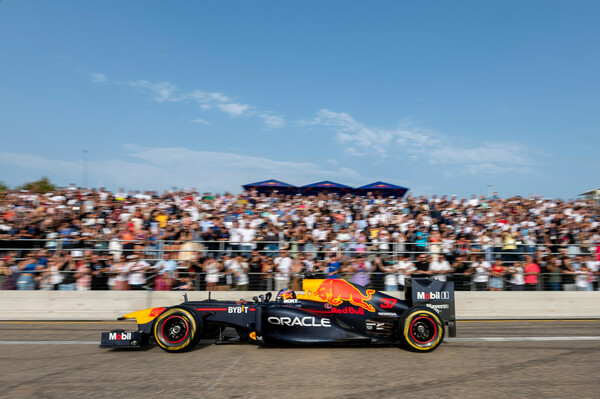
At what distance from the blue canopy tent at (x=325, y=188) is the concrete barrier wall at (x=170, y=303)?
31.2ft

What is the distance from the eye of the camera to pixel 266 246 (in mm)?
12445

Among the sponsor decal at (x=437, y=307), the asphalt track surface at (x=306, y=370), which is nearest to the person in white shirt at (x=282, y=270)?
the asphalt track surface at (x=306, y=370)

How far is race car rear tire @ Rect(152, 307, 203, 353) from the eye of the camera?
294 inches

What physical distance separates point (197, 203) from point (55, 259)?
5304 mm

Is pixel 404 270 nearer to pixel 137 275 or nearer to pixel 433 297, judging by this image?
pixel 433 297

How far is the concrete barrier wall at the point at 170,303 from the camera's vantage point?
11.0m

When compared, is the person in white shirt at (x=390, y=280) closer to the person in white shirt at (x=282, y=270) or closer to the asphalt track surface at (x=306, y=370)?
the person in white shirt at (x=282, y=270)

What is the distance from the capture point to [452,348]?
7.76 meters

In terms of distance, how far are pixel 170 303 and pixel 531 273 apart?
29.7 ft

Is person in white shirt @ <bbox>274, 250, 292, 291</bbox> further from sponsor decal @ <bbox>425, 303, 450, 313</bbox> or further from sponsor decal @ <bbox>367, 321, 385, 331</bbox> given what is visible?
sponsor decal @ <bbox>425, 303, 450, 313</bbox>

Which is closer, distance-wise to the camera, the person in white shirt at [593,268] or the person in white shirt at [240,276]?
the person in white shirt at [240,276]

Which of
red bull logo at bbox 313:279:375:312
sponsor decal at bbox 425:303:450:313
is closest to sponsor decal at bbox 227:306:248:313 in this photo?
red bull logo at bbox 313:279:375:312

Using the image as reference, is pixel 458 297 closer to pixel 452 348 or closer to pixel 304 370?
pixel 452 348

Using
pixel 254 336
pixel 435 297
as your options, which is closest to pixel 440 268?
pixel 435 297
